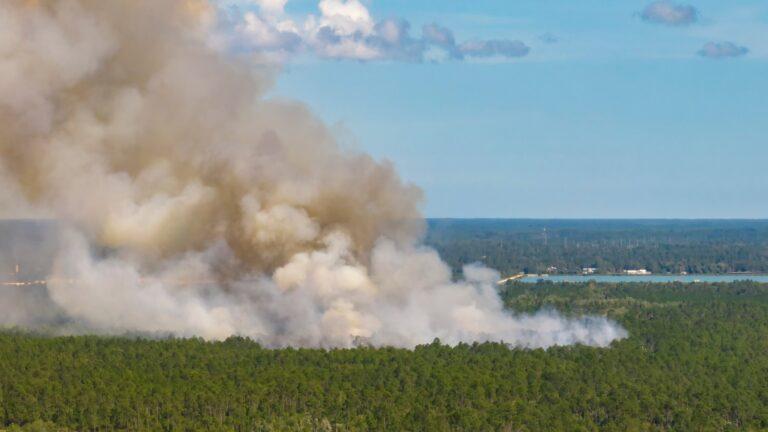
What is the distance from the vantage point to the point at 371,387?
7781cm

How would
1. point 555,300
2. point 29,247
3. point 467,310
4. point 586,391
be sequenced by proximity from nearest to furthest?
point 586,391 < point 467,310 < point 555,300 < point 29,247

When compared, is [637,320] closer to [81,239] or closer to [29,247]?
[81,239]

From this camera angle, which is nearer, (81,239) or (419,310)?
(419,310)

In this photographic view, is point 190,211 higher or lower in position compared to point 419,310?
higher

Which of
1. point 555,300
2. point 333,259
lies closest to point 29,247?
point 555,300

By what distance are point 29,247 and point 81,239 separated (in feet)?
176

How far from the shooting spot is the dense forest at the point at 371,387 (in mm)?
71375

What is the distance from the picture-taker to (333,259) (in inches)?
3487

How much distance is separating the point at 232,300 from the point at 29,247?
6365 cm

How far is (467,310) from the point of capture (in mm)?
100312

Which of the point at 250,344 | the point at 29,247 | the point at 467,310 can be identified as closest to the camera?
the point at 250,344

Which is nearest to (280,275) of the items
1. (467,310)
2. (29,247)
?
(467,310)

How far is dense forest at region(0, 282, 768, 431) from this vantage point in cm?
7138

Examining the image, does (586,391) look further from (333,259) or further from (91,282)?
(91,282)
